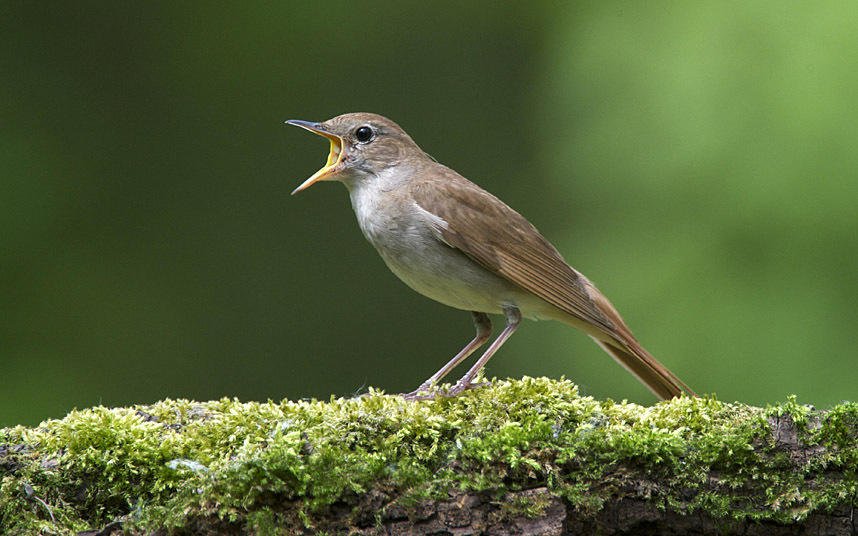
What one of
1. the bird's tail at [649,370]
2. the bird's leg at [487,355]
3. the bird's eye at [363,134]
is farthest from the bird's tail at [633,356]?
the bird's eye at [363,134]

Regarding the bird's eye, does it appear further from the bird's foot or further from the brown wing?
the bird's foot

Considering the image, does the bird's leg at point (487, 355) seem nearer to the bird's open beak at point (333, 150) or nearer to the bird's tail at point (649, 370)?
the bird's tail at point (649, 370)

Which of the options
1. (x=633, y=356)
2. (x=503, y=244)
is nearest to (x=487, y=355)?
(x=503, y=244)

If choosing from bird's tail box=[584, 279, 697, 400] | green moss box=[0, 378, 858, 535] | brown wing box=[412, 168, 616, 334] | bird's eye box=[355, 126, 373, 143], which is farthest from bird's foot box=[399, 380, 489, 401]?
bird's eye box=[355, 126, 373, 143]

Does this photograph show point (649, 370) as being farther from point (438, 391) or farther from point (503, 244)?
point (438, 391)


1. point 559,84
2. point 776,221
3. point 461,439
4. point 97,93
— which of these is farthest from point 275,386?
point 461,439

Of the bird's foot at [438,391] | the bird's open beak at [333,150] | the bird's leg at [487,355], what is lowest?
the bird's foot at [438,391]
